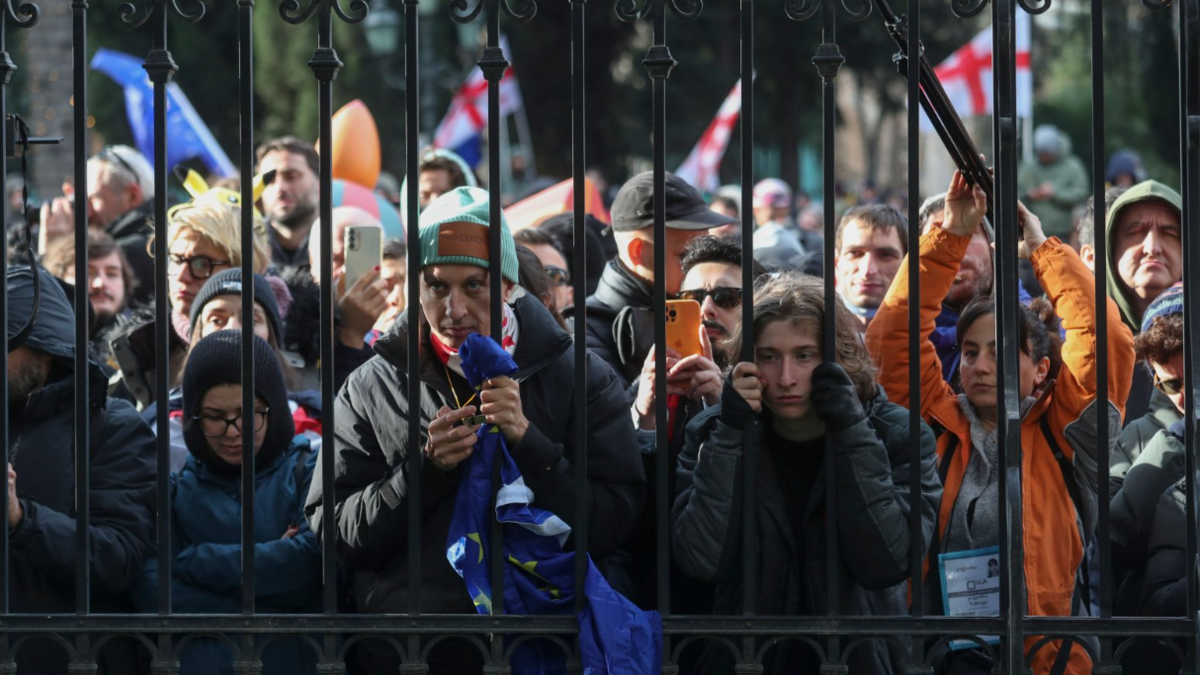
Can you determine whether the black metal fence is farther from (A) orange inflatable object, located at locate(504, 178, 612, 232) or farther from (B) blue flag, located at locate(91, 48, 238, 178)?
(B) blue flag, located at locate(91, 48, 238, 178)

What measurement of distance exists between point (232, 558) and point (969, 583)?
1.80m

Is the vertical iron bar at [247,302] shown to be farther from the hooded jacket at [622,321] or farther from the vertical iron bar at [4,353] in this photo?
the hooded jacket at [622,321]

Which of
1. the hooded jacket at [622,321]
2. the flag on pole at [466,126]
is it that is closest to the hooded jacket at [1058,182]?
the flag on pole at [466,126]

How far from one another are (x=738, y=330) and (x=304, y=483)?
1.21 m

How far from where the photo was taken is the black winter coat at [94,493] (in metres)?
3.65

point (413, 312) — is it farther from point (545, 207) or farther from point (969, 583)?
point (545, 207)

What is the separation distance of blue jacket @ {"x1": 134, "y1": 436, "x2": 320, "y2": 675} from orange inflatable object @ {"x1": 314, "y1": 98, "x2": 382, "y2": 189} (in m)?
4.61

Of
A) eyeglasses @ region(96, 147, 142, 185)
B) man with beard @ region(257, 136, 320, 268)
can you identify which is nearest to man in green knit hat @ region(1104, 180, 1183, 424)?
man with beard @ region(257, 136, 320, 268)

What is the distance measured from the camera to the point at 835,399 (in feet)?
10.7

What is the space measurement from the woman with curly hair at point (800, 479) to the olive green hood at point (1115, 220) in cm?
195

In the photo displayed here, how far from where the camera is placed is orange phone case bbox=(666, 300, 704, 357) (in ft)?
13.1

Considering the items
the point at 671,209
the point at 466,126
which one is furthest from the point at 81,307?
the point at 466,126

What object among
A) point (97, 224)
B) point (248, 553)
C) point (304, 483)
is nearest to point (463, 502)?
point (248, 553)

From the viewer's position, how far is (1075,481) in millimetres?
3953
